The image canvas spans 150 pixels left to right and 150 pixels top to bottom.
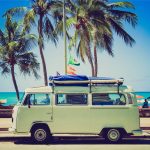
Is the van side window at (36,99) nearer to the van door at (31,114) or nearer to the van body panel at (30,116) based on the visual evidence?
the van door at (31,114)

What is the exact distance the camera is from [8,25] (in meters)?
34.2

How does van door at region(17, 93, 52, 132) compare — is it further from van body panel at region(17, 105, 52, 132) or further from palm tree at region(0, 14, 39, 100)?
palm tree at region(0, 14, 39, 100)

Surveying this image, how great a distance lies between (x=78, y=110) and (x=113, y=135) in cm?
167

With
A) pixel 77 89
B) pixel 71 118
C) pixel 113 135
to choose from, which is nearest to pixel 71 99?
pixel 77 89

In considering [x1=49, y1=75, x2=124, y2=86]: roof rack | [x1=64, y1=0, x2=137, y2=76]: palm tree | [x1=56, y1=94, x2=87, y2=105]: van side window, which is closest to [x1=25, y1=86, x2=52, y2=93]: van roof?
[x1=49, y1=75, x2=124, y2=86]: roof rack

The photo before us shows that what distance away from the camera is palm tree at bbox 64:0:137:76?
95.6ft

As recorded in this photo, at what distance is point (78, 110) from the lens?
44.4 feet

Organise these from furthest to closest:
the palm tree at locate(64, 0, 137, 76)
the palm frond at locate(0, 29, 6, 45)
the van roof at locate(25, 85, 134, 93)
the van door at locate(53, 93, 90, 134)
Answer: the palm frond at locate(0, 29, 6, 45)
the palm tree at locate(64, 0, 137, 76)
the van roof at locate(25, 85, 134, 93)
the van door at locate(53, 93, 90, 134)

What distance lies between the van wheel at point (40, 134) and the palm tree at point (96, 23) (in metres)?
15.5

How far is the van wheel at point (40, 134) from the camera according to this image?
1372 centimetres

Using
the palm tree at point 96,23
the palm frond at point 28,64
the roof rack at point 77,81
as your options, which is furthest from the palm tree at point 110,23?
the roof rack at point 77,81

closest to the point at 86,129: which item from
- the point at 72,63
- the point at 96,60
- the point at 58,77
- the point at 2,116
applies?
the point at 58,77

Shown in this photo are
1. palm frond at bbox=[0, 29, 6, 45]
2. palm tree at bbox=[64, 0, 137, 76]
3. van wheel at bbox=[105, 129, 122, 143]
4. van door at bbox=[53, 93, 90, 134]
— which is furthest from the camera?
palm frond at bbox=[0, 29, 6, 45]

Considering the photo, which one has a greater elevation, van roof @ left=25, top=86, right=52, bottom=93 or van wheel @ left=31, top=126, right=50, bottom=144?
van roof @ left=25, top=86, right=52, bottom=93
